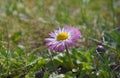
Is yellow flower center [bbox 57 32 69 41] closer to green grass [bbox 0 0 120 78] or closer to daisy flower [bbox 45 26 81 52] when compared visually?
daisy flower [bbox 45 26 81 52]

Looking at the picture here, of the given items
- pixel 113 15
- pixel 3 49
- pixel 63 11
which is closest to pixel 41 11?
pixel 63 11

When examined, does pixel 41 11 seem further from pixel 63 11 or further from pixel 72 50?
pixel 72 50

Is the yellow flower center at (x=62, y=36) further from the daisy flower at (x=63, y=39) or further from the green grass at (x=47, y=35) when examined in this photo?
the green grass at (x=47, y=35)

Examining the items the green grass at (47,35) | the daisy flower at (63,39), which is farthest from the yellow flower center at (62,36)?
the green grass at (47,35)

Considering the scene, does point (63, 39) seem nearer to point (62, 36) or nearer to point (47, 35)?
point (62, 36)

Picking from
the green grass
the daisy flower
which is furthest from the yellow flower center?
the green grass

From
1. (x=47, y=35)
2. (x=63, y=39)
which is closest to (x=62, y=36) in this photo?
(x=63, y=39)
